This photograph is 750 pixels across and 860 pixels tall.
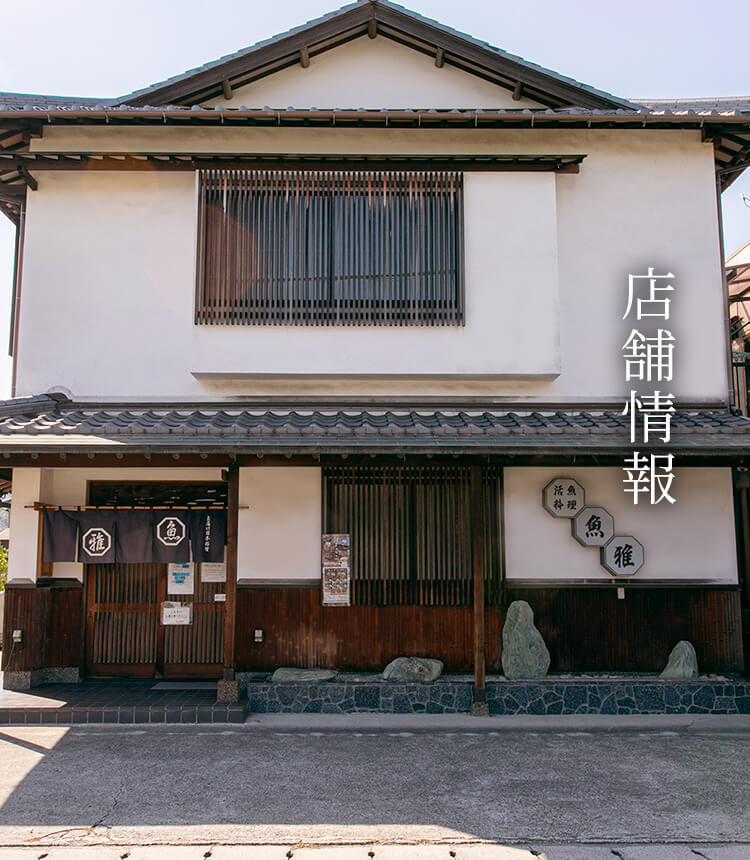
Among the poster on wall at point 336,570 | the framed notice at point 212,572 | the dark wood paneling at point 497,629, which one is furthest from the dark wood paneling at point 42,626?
the poster on wall at point 336,570

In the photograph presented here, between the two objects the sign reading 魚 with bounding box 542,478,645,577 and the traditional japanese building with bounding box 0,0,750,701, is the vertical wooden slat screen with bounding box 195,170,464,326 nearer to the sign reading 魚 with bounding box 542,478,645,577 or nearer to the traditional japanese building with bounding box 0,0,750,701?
the traditional japanese building with bounding box 0,0,750,701

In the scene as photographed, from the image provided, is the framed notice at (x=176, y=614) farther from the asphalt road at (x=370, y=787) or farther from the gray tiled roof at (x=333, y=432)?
the gray tiled roof at (x=333, y=432)

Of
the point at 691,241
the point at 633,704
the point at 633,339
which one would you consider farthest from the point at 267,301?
the point at 633,704

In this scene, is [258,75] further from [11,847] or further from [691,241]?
[11,847]

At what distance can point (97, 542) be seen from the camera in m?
9.47

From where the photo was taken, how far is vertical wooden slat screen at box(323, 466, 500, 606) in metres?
9.59

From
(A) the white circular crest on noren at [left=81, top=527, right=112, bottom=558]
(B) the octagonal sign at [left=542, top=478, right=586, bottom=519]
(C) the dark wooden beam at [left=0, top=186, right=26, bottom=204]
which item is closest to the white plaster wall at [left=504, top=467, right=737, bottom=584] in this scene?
(B) the octagonal sign at [left=542, top=478, right=586, bottom=519]

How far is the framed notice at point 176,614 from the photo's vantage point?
10.1 meters

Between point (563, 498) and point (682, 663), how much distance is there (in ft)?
8.63

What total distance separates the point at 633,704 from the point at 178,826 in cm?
595

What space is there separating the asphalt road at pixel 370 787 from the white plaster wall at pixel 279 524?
2.18 meters

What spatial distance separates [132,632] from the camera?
1011 cm

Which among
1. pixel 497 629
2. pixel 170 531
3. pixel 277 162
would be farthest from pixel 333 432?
pixel 277 162

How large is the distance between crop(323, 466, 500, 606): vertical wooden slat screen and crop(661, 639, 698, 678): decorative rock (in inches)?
95.9
